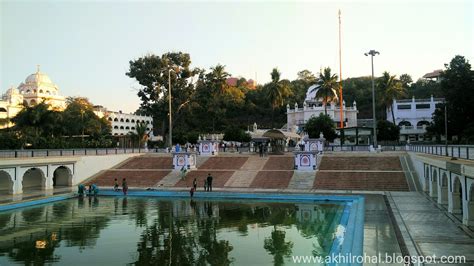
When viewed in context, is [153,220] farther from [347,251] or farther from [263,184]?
[263,184]

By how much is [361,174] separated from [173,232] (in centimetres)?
2063

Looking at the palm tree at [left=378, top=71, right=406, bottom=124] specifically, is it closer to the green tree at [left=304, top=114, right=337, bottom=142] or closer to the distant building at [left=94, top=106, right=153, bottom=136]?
the green tree at [left=304, top=114, right=337, bottom=142]

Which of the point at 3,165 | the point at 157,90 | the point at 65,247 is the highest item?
the point at 157,90

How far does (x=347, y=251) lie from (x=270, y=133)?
1233 inches

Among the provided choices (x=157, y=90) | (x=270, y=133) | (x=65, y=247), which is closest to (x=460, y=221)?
(x=65, y=247)

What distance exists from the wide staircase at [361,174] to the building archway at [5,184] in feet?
79.4

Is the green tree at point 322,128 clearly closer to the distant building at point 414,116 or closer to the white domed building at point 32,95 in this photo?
the distant building at point 414,116

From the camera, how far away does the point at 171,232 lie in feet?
63.1

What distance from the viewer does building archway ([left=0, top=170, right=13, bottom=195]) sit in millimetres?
32688

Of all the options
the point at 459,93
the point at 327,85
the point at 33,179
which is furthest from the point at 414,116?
the point at 33,179

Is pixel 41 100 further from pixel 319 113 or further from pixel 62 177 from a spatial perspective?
pixel 319 113

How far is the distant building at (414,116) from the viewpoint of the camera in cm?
7419

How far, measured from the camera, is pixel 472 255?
42.7 ft

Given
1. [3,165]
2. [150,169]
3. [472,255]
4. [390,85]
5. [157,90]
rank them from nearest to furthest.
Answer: [472,255]
[3,165]
[150,169]
[157,90]
[390,85]
